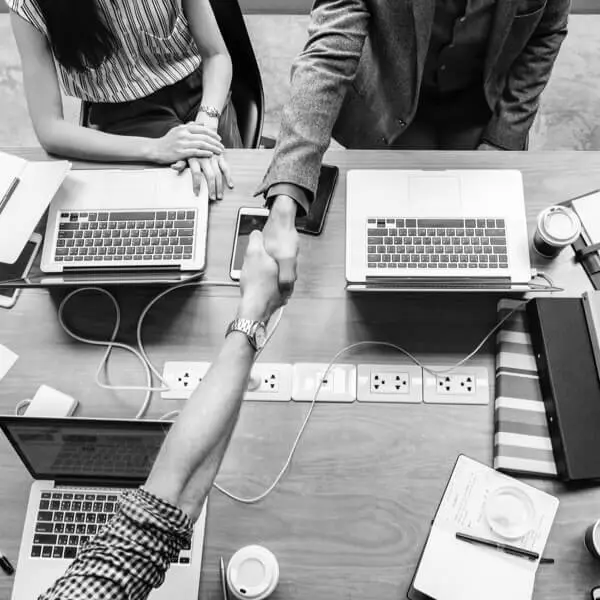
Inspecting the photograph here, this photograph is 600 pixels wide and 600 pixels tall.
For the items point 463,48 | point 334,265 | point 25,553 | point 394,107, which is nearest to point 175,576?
point 25,553

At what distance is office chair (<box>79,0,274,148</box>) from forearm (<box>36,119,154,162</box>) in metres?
0.24

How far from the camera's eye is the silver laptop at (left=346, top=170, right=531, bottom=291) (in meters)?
1.03

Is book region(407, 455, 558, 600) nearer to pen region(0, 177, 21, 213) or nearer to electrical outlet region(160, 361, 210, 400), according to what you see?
electrical outlet region(160, 361, 210, 400)

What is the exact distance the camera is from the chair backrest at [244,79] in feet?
4.75

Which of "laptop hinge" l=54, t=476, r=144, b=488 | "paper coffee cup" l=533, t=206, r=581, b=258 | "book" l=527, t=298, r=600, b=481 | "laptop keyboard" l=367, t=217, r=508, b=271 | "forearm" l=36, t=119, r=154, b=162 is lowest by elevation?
"laptop hinge" l=54, t=476, r=144, b=488

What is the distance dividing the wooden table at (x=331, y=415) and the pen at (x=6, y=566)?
1 centimetres

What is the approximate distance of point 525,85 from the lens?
128cm

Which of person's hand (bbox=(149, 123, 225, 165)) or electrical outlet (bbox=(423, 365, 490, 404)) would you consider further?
person's hand (bbox=(149, 123, 225, 165))

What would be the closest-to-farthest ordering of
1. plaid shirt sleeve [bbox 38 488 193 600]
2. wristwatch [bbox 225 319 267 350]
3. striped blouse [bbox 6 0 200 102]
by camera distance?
plaid shirt sleeve [bbox 38 488 193 600] < wristwatch [bbox 225 319 267 350] < striped blouse [bbox 6 0 200 102]

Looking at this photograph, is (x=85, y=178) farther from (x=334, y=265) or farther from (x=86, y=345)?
(x=334, y=265)

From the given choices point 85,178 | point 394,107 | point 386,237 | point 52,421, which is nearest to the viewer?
point 52,421

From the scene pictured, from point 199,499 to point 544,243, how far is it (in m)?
0.71

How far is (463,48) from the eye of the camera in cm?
122

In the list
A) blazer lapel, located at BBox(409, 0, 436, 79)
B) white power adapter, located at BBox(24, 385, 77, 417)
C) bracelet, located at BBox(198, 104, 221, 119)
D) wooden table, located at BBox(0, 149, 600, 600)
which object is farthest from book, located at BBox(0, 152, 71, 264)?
blazer lapel, located at BBox(409, 0, 436, 79)
